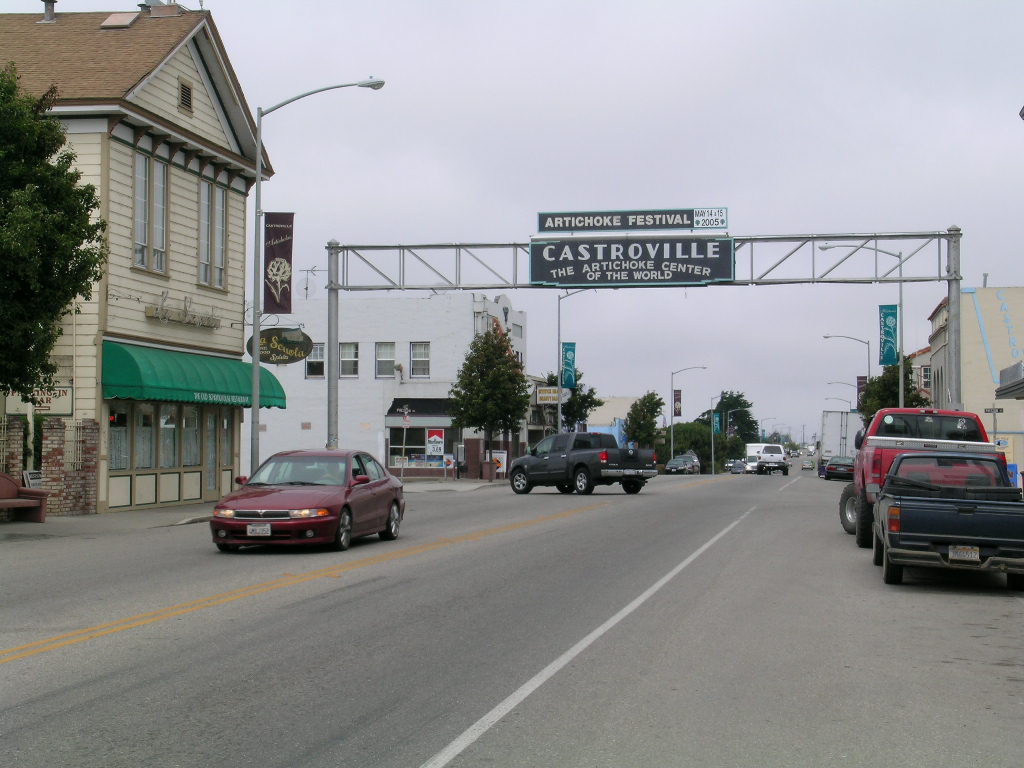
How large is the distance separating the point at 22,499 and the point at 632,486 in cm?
2039

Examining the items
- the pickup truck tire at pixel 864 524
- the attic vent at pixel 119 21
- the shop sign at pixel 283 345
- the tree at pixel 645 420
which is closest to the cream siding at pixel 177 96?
the attic vent at pixel 119 21

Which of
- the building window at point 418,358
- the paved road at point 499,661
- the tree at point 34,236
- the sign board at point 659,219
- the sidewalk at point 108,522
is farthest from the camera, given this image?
the building window at point 418,358

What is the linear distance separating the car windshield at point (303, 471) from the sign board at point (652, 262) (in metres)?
15.4

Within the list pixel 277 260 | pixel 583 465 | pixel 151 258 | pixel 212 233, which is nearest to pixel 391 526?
pixel 151 258

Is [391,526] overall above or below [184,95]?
below

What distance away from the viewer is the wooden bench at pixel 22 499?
21.7 m

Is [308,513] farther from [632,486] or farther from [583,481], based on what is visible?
[632,486]

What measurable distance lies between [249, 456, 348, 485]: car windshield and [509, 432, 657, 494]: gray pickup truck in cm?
1934

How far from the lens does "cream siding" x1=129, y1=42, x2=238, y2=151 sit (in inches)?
1043

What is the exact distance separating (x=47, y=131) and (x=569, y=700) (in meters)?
16.0

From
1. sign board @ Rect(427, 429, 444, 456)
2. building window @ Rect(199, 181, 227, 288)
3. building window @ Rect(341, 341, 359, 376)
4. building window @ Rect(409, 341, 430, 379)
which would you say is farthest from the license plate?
building window @ Rect(341, 341, 359, 376)

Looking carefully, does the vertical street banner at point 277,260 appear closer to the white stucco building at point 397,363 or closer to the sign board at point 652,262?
the sign board at point 652,262

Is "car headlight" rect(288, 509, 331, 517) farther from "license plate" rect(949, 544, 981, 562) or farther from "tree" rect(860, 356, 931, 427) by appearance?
"tree" rect(860, 356, 931, 427)

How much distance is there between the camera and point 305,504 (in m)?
16.4
